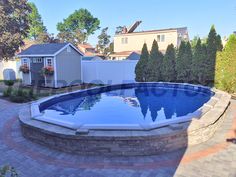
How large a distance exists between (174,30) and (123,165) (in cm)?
2881

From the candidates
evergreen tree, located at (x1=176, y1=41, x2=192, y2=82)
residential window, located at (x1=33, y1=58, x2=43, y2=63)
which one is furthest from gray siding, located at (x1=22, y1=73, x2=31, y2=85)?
evergreen tree, located at (x1=176, y1=41, x2=192, y2=82)

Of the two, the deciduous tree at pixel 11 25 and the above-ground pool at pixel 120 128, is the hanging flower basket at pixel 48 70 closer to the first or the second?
the above-ground pool at pixel 120 128

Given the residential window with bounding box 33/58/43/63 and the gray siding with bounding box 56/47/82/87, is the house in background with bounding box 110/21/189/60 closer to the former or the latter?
the gray siding with bounding box 56/47/82/87

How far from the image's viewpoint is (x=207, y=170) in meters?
4.73

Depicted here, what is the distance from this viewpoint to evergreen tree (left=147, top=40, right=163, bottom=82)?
1754cm

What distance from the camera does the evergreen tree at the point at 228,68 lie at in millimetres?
12820

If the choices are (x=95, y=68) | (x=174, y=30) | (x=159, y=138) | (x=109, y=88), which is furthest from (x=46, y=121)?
(x=174, y=30)

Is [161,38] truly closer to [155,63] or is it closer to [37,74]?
[155,63]

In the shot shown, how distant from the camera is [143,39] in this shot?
112 feet

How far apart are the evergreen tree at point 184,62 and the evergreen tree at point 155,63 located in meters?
1.47

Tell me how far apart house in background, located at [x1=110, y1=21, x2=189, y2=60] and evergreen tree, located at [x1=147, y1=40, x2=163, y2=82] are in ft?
45.1

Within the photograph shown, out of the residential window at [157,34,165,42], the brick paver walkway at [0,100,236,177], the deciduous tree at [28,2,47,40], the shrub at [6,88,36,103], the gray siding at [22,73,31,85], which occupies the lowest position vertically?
the brick paver walkway at [0,100,236,177]

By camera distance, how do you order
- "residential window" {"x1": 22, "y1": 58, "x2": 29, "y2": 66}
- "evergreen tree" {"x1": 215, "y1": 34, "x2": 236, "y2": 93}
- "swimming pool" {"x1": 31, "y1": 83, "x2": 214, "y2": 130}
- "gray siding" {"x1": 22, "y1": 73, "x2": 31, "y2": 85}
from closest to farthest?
"swimming pool" {"x1": 31, "y1": 83, "x2": 214, "y2": 130}, "evergreen tree" {"x1": 215, "y1": 34, "x2": 236, "y2": 93}, "gray siding" {"x1": 22, "y1": 73, "x2": 31, "y2": 85}, "residential window" {"x1": 22, "y1": 58, "x2": 29, "y2": 66}

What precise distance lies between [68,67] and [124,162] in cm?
1497
